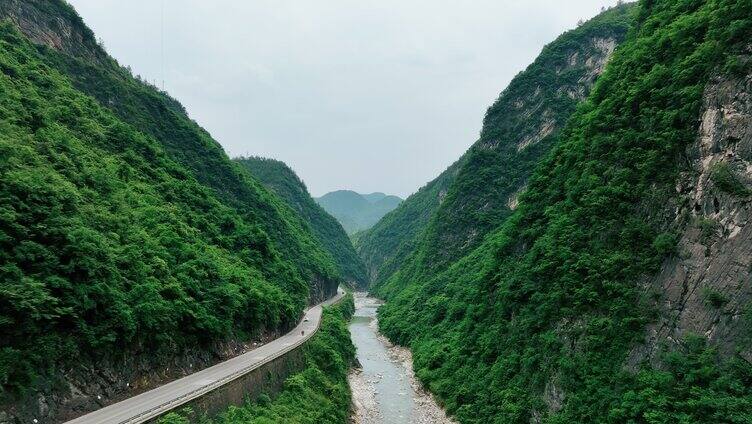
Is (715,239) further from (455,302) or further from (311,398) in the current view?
(455,302)

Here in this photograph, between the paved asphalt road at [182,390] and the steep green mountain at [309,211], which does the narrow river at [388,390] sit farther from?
the steep green mountain at [309,211]

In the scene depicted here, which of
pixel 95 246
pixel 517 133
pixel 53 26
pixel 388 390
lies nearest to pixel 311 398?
pixel 388 390

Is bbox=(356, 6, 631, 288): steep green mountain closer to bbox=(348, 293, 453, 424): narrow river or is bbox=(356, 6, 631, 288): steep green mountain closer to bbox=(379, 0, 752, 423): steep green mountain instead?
bbox=(348, 293, 453, 424): narrow river

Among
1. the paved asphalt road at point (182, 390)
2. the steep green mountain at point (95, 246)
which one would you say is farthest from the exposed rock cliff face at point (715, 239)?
the steep green mountain at point (95, 246)

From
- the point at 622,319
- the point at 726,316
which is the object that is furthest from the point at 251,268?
the point at 726,316

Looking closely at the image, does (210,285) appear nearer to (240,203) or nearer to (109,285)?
(109,285)

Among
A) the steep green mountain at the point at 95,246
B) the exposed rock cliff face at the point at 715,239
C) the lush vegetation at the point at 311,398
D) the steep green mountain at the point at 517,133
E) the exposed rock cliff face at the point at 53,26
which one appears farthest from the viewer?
the steep green mountain at the point at 517,133

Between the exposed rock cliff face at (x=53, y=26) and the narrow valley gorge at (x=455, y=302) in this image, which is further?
the exposed rock cliff face at (x=53, y=26)
